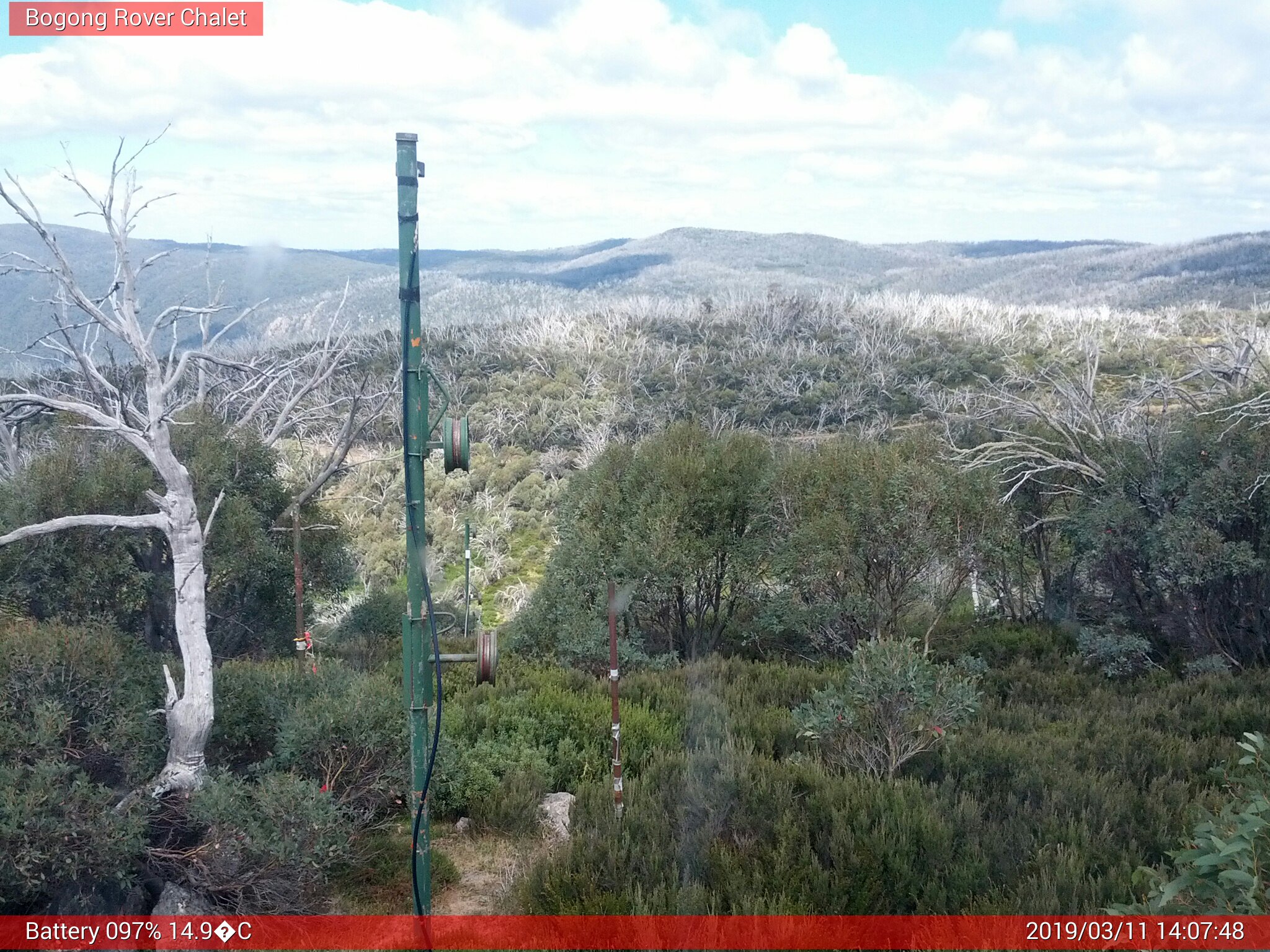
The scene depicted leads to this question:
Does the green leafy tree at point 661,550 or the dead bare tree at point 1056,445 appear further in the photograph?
the dead bare tree at point 1056,445

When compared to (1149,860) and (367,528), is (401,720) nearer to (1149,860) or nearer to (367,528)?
(1149,860)

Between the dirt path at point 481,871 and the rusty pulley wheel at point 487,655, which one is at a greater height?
the rusty pulley wheel at point 487,655

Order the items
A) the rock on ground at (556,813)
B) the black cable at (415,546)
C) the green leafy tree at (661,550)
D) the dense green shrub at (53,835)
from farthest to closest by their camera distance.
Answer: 1. the green leafy tree at (661,550)
2. the rock on ground at (556,813)
3. the dense green shrub at (53,835)
4. the black cable at (415,546)

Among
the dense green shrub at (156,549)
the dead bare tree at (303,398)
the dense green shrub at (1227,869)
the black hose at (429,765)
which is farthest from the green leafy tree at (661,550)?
the dense green shrub at (1227,869)

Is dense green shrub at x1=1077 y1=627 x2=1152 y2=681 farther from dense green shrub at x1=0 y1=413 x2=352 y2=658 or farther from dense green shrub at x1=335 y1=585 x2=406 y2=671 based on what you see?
dense green shrub at x1=0 y1=413 x2=352 y2=658

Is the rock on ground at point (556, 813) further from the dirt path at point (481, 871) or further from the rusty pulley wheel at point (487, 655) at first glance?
the rusty pulley wheel at point (487, 655)

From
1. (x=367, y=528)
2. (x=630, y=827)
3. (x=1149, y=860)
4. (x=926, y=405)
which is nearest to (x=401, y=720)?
(x=630, y=827)

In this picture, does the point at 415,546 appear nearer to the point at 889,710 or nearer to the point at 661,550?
the point at 889,710
